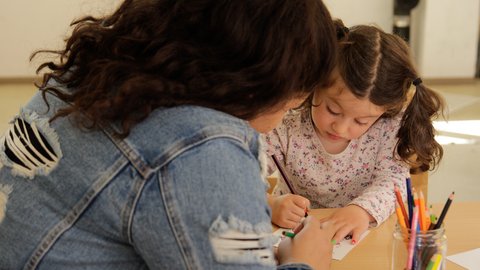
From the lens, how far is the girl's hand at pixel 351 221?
110cm

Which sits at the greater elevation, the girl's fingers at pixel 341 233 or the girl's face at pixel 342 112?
the girl's face at pixel 342 112

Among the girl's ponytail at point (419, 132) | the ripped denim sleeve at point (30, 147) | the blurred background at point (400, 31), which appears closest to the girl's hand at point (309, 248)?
the ripped denim sleeve at point (30, 147)

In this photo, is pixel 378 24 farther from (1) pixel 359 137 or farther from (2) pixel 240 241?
(2) pixel 240 241

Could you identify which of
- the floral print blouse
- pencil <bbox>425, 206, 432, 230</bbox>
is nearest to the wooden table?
pencil <bbox>425, 206, 432, 230</bbox>

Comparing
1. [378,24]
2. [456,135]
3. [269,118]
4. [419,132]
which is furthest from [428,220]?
[378,24]

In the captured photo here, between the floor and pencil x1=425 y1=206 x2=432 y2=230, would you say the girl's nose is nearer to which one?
pencil x1=425 y1=206 x2=432 y2=230

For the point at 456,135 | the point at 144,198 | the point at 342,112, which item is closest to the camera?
the point at 144,198

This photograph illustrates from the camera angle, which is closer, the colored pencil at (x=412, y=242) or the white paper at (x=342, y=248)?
the colored pencil at (x=412, y=242)

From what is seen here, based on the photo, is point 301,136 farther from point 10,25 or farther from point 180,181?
point 10,25

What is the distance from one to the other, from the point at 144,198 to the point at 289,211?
0.57 meters

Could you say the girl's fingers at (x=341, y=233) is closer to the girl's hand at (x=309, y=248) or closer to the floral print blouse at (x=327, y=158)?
the girl's hand at (x=309, y=248)

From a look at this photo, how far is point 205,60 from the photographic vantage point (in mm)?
710

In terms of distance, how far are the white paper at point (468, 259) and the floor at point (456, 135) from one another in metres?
1.60

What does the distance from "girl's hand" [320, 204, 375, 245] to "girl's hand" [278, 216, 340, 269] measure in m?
0.16
